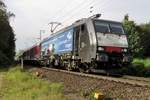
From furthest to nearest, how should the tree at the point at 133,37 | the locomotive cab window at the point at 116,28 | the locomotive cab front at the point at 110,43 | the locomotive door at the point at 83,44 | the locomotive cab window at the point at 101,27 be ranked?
the tree at the point at 133,37 < the locomotive cab window at the point at 116,28 < the locomotive door at the point at 83,44 < the locomotive cab window at the point at 101,27 < the locomotive cab front at the point at 110,43

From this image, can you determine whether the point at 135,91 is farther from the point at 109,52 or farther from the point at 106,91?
the point at 109,52

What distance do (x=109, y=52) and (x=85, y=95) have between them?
7834mm

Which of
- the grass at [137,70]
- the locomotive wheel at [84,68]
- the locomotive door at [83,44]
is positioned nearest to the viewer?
the locomotive door at [83,44]

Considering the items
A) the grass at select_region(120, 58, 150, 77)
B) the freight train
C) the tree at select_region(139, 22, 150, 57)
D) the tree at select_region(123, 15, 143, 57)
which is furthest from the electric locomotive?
the tree at select_region(139, 22, 150, 57)

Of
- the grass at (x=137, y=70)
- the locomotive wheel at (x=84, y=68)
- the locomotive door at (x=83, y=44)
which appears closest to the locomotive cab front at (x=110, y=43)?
the locomotive door at (x=83, y=44)

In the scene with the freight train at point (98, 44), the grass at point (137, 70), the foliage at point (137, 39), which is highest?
the foliage at point (137, 39)

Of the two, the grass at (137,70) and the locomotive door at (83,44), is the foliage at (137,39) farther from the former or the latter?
the locomotive door at (83,44)

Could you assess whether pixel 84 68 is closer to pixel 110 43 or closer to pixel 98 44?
pixel 110 43

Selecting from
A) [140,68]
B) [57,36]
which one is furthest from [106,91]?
[57,36]

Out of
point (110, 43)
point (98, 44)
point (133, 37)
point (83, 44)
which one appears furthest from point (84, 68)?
point (133, 37)

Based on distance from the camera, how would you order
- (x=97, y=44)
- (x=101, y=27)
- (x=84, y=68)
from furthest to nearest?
(x=84, y=68), (x=101, y=27), (x=97, y=44)

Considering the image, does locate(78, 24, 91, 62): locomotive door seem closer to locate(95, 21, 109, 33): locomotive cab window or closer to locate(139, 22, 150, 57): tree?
locate(95, 21, 109, 33): locomotive cab window

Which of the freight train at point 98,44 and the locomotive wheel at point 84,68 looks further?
the locomotive wheel at point 84,68

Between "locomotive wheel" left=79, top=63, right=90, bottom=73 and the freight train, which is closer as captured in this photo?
the freight train
